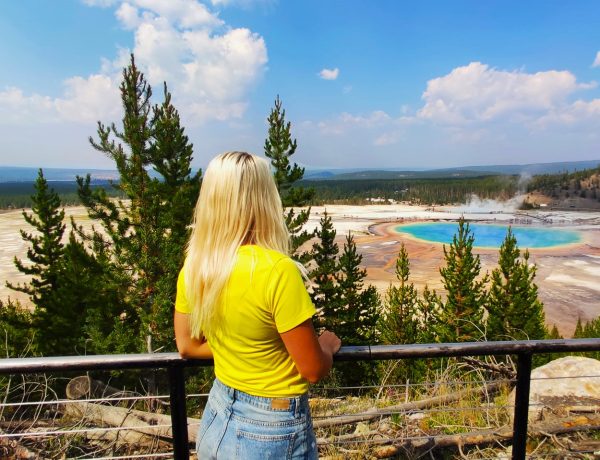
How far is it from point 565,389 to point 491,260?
113 ft

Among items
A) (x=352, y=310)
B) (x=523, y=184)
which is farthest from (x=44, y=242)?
(x=523, y=184)

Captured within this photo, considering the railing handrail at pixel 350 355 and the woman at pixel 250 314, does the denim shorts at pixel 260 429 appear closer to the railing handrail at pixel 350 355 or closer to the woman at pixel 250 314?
the woman at pixel 250 314

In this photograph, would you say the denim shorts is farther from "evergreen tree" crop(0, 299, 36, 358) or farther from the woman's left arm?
"evergreen tree" crop(0, 299, 36, 358)

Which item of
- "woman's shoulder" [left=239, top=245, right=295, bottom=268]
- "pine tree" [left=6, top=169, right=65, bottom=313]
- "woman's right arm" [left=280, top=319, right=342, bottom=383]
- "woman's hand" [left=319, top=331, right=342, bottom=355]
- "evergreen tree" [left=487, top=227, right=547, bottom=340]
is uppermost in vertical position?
"woman's shoulder" [left=239, top=245, right=295, bottom=268]

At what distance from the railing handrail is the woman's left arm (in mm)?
59

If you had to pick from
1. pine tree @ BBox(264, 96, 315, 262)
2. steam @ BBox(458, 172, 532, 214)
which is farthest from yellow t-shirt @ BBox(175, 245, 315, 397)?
steam @ BBox(458, 172, 532, 214)

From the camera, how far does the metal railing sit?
1645mm

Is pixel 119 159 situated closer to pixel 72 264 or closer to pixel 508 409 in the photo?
pixel 72 264

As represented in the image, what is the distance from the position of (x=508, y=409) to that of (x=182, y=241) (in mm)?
11990

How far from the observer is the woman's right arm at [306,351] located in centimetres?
126

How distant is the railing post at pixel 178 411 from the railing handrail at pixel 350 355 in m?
0.06

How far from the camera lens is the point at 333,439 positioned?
105 inches

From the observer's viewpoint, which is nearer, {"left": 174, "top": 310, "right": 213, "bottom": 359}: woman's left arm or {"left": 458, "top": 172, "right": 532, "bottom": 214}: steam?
{"left": 174, "top": 310, "right": 213, "bottom": 359}: woman's left arm

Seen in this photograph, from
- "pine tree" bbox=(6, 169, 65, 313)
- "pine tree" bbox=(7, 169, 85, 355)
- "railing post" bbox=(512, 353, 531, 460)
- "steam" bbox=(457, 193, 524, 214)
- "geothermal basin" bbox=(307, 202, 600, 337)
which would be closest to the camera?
"railing post" bbox=(512, 353, 531, 460)
